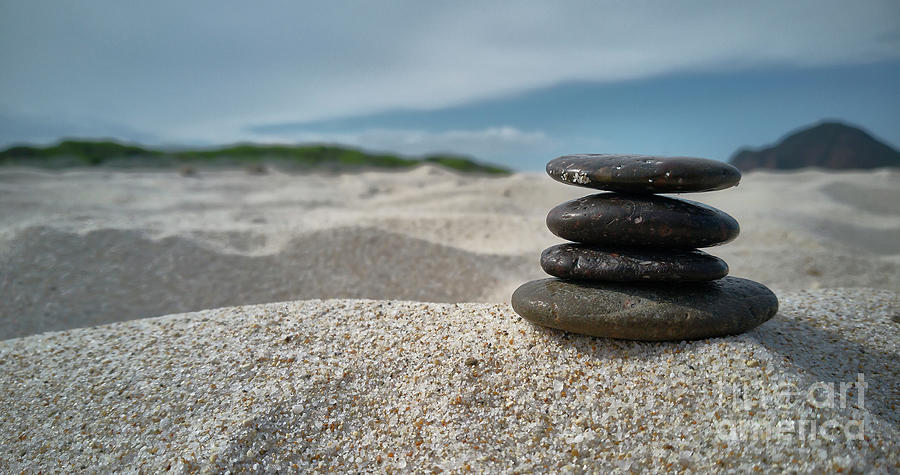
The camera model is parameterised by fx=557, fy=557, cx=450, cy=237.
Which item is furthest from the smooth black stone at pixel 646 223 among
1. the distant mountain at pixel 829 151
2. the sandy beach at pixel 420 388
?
the distant mountain at pixel 829 151

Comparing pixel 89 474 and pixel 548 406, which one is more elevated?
pixel 548 406

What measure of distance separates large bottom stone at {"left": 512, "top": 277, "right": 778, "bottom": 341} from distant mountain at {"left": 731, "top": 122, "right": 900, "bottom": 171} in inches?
649

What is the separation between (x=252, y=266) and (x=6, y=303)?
2140 millimetres

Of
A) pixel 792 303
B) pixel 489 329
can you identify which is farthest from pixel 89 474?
pixel 792 303

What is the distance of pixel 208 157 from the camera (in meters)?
21.5

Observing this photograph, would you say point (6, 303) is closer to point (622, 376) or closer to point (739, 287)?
point (622, 376)

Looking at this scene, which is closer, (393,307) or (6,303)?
(393,307)

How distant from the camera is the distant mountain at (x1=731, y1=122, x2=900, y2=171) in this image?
55.1 ft

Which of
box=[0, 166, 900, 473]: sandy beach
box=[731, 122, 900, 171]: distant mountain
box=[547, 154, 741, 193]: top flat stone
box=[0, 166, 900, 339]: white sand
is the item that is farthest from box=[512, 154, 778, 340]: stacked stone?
box=[731, 122, 900, 171]: distant mountain

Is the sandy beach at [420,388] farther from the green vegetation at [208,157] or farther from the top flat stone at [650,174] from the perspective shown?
the green vegetation at [208,157]

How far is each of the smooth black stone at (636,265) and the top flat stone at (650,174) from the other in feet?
1.13

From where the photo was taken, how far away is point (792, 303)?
3.76 metres

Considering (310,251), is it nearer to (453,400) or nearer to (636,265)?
(453,400)

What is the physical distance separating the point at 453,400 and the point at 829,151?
1859cm
